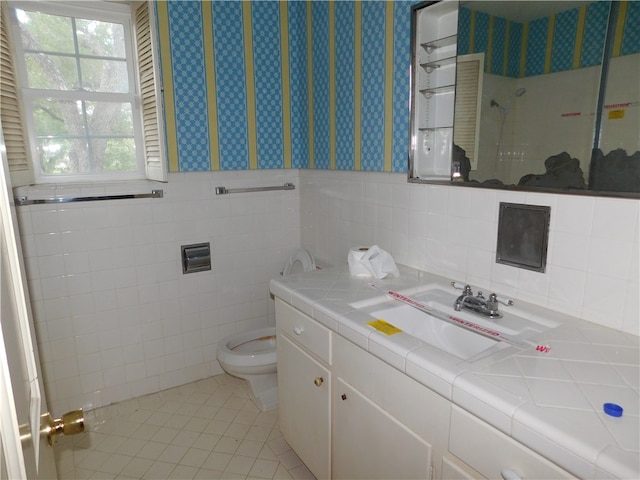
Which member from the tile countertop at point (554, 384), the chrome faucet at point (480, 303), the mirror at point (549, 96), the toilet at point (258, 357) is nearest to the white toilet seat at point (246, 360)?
the toilet at point (258, 357)

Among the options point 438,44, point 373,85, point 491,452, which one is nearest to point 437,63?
point 438,44

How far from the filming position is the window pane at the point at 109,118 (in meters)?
2.28

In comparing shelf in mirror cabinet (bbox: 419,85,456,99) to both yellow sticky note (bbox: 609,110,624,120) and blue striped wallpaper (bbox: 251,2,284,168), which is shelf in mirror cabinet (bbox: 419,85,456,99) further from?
blue striped wallpaper (bbox: 251,2,284,168)

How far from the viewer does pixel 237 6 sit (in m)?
2.36

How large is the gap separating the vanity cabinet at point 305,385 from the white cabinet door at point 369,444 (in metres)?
0.07

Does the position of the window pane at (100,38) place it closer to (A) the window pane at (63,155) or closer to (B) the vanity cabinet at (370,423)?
(A) the window pane at (63,155)

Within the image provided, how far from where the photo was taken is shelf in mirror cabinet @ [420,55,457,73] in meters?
1.68

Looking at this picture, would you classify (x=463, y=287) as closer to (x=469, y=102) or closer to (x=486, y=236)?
(x=486, y=236)

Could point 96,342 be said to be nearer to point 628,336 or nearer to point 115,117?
point 115,117

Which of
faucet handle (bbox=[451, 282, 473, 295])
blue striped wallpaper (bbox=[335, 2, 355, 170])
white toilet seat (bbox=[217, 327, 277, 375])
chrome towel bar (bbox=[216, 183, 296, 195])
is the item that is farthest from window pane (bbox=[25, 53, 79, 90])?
faucet handle (bbox=[451, 282, 473, 295])

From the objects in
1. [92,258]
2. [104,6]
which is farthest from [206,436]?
[104,6]

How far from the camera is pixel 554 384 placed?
94cm

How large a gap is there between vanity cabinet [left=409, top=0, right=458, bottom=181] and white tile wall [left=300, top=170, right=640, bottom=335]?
0.39ft

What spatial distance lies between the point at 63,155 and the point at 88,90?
379 mm
